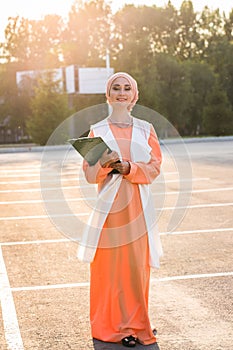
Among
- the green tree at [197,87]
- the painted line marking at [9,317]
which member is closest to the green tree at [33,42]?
the green tree at [197,87]

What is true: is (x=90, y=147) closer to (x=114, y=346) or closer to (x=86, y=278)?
(x=114, y=346)

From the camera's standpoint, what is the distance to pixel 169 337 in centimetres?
505

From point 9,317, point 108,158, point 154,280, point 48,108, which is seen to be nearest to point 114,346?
point 9,317

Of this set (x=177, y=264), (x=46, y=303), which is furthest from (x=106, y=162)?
(x=177, y=264)

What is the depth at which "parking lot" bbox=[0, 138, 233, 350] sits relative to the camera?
16.8 ft

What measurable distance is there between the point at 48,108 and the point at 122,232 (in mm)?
38582

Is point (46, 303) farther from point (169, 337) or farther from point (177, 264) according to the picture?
point (177, 264)

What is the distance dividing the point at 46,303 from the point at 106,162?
6.38 feet

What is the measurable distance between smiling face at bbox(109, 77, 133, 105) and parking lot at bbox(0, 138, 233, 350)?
3.52 feet

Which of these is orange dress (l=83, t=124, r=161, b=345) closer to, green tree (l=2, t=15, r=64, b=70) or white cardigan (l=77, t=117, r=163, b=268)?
white cardigan (l=77, t=117, r=163, b=268)

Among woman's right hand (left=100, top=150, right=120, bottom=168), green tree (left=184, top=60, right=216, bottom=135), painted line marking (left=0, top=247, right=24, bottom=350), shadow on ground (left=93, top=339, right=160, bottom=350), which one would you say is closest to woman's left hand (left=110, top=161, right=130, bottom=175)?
woman's right hand (left=100, top=150, right=120, bottom=168)

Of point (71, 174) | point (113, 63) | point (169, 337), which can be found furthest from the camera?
point (113, 63)

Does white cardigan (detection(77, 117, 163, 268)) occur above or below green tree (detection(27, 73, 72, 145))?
above

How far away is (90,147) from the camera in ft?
15.3
